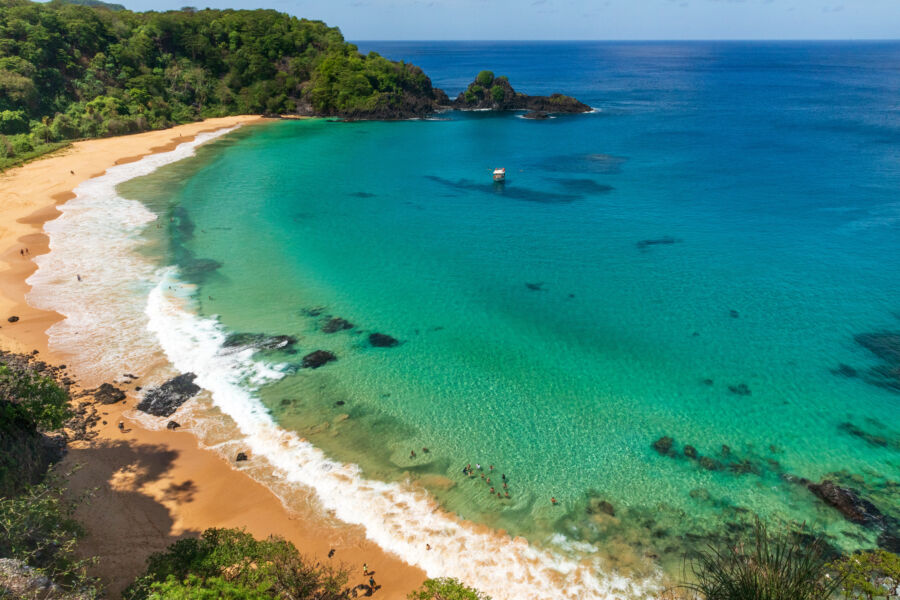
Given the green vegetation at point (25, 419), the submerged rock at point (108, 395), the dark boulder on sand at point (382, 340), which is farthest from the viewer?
the dark boulder on sand at point (382, 340)

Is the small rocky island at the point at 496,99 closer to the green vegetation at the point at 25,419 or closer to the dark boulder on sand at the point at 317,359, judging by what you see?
the dark boulder on sand at the point at 317,359

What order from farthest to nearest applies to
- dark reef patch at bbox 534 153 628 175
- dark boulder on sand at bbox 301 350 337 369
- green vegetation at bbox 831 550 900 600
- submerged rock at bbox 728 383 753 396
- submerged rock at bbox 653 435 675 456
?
1. dark reef patch at bbox 534 153 628 175
2. dark boulder on sand at bbox 301 350 337 369
3. submerged rock at bbox 728 383 753 396
4. submerged rock at bbox 653 435 675 456
5. green vegetation at bbox 831 550 900 600

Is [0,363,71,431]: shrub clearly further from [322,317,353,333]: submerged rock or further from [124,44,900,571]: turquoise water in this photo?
[322,317,353,333]: submerged rock

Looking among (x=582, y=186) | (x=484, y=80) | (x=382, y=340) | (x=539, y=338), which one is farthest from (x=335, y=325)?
(x=484, y=80)

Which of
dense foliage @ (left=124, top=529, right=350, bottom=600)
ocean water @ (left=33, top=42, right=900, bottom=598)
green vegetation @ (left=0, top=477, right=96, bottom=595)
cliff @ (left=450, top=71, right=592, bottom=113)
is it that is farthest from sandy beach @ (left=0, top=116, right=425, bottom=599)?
cliff @ (left=450, top=71, right=592, bottom=113)

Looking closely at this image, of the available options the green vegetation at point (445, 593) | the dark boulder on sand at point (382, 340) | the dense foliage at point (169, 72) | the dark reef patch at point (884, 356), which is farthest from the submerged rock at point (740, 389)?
the dense foliage at point (169, 72)

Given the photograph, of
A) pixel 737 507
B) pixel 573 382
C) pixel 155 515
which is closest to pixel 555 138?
pixel 573 382
